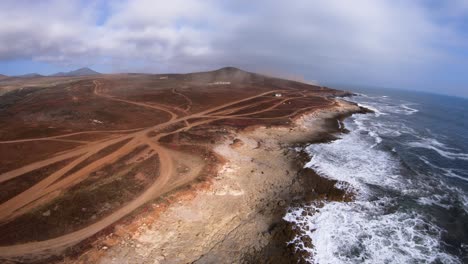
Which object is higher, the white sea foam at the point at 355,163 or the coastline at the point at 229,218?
the white sea foam at the point at 355,163

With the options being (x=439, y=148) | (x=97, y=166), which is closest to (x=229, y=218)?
(x=97, y=166)

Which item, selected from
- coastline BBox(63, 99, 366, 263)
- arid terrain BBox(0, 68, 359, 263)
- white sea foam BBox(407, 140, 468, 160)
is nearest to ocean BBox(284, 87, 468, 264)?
white sea foam BBox(407, 140, 468, 160)

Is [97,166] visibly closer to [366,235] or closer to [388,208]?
[366,235]

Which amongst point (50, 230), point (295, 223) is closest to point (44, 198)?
point (50, 230)

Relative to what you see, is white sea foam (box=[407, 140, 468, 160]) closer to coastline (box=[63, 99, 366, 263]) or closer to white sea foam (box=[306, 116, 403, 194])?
white sea foam (box=[306, 116, 403, 194])

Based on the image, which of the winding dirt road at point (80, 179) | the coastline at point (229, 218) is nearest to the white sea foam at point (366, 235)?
the coastline at point (229, 218)

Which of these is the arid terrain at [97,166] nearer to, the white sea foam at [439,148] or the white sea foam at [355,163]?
the white sea foam at [355,163]

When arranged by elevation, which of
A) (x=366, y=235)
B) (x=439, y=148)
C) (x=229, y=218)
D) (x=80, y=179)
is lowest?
(x=366, y=235)
